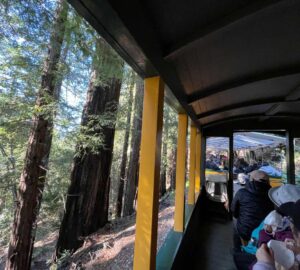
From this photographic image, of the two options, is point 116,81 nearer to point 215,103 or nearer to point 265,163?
point 215,103

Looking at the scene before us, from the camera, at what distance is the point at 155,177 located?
1.64 metres

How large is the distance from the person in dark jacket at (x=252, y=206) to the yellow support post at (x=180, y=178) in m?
0.78

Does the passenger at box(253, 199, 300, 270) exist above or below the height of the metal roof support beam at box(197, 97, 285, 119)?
below

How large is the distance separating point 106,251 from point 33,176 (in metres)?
2.00

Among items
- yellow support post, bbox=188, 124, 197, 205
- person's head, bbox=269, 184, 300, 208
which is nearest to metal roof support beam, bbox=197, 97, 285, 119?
yellow support post, bbox=188, 124, 197, 205

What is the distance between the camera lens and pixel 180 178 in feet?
10.5

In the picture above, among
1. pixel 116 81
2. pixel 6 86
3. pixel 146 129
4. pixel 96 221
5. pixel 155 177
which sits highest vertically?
pixel 116 81

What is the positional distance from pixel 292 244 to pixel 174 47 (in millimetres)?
1571

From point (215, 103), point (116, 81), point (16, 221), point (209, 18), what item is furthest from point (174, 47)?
point (16, 221)

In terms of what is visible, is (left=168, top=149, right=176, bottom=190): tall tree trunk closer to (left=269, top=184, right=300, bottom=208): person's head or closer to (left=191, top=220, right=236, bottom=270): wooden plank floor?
(left=191, top=220, right=236, bottom=270): wooden plank floor

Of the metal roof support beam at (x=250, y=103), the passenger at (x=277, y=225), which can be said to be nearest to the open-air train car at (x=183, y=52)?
the metal roof support beam at (x=250, y=103)

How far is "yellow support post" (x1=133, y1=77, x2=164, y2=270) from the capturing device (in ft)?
5.23

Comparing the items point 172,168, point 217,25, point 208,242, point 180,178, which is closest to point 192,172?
point 208,242

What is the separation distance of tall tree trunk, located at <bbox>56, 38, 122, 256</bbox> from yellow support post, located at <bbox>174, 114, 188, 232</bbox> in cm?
192
